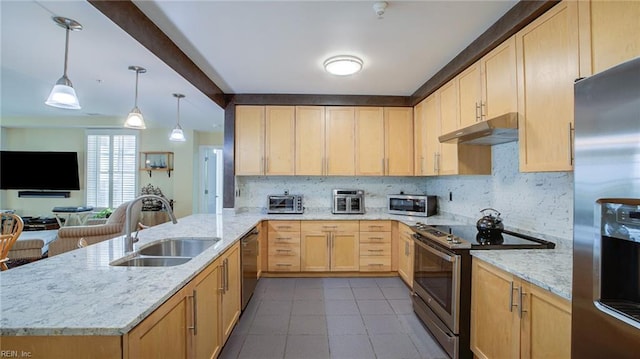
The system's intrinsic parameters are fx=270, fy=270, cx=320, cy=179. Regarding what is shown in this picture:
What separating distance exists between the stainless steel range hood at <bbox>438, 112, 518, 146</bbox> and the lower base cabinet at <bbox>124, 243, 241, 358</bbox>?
7.01ft

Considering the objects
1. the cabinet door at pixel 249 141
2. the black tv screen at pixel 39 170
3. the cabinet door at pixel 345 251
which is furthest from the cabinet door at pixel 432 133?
the black tv screen at pixel 39 170

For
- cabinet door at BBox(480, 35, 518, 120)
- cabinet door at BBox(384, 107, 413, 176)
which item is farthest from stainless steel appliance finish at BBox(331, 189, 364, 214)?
cabinet door at BBox(480, 35, 518, 120)

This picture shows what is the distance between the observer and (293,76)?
124 inches

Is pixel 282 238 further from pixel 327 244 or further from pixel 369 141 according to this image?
pixel 369 141

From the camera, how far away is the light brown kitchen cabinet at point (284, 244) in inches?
142

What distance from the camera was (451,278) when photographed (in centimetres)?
196

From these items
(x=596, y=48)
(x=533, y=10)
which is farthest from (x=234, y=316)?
(x=533, y=10)

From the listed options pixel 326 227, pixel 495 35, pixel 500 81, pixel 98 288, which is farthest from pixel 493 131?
pixel 98 288

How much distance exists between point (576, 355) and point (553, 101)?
4.47 feet

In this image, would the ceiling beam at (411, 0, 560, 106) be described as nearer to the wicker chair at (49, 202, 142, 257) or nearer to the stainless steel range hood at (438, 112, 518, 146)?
the stainless steel range hood at (438, 112, 518, 146)

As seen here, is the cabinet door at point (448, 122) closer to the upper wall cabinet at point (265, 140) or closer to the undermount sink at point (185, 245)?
the upper wall cabinet at point (265, 140)

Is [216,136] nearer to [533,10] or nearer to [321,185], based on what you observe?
[321,185]

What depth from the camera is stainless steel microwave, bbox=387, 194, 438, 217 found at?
11.9 ft

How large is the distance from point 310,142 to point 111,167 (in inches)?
201
